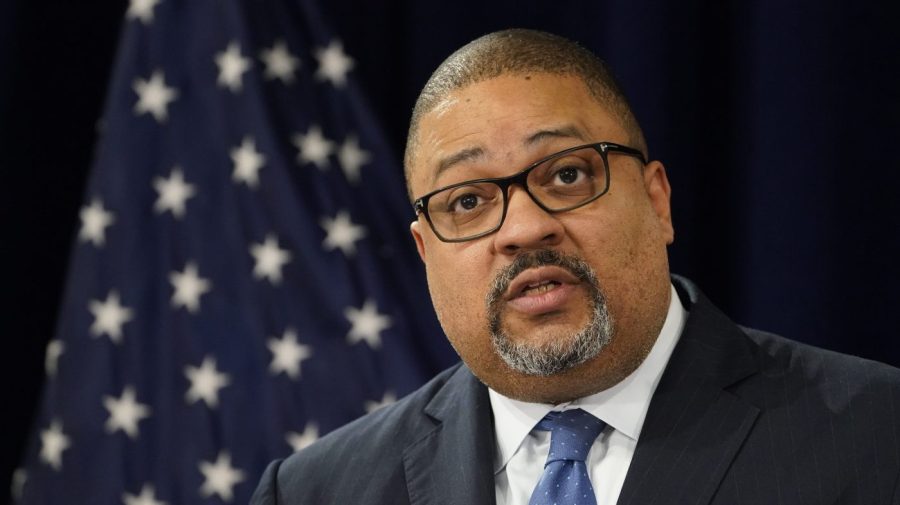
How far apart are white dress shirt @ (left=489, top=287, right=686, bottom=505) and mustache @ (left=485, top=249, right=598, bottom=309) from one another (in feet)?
0.69

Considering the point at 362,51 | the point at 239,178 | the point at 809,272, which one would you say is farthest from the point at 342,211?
the point at 809,272

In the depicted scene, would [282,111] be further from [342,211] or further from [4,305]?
[4,305]

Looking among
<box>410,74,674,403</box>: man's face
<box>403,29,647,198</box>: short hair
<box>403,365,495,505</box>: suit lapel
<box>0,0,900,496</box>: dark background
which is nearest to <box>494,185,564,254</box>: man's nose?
<box>410,74,674,403</box>: man's face

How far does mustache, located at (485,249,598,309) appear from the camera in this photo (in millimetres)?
1708

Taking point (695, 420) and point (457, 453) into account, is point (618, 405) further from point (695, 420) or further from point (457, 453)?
point (457, 453)

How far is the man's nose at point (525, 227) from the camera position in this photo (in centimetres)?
171

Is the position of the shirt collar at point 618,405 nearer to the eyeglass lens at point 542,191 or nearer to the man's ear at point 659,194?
the man's ear at point 659,194

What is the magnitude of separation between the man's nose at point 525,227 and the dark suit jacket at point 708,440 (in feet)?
1.03

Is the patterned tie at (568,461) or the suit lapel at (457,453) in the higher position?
the suit lapel at (457,453)

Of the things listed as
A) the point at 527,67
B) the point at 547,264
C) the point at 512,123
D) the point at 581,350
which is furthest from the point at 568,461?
the point at 527,67

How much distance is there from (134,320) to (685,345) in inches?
62.0

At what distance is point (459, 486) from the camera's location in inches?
71.8

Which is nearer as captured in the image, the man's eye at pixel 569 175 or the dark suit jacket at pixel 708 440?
the dark suit jacket at pixel 708 440

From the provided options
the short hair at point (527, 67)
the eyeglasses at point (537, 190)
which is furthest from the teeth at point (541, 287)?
the short hair at point (527, 67)
